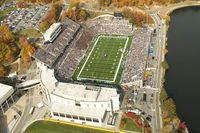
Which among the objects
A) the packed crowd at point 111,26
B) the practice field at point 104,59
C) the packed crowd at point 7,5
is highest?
the packed crowd at point 111,26

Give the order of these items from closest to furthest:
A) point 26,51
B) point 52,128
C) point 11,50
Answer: point 52,128
point 26,51
point 11,50

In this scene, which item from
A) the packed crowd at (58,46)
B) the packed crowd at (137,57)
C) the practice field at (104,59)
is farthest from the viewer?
the packed crowd at (58,46)

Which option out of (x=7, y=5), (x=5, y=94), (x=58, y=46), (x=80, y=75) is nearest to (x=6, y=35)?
(x=58, y=46)

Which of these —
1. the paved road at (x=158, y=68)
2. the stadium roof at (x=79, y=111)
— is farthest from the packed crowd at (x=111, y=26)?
the stadium roof at (x=79, y=111)

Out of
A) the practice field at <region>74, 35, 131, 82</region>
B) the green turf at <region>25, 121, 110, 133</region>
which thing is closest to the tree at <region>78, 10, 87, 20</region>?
the practice field at <region>74, 35, 131, 82</region>

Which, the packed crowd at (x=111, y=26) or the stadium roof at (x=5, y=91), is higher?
the packed crowd at (x=111, y=26)

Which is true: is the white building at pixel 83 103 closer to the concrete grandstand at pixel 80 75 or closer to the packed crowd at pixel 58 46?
the concrete grandstand at pixel 80 75

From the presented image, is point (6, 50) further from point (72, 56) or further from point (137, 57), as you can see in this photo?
point (137, 57)
